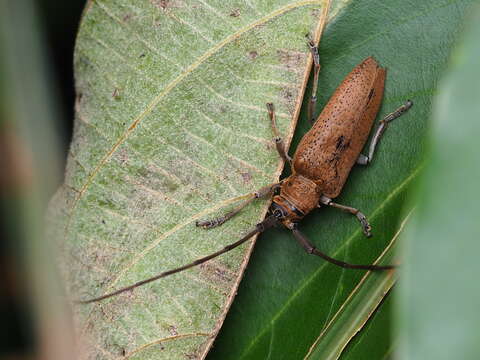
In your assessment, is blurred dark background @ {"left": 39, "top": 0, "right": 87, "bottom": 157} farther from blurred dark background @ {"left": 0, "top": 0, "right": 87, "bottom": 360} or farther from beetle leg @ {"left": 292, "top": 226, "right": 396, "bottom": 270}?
beetle leg @ {"left": 292, "top": 226, "right": 396, "bottom": 270}

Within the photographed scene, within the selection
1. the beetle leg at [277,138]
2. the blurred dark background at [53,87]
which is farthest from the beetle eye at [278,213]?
the blurred dark background at [53,87]

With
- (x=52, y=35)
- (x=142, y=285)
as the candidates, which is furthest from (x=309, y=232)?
(x=52, y=35)

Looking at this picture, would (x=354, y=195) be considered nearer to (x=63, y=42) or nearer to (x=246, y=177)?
(x=246, y=177)

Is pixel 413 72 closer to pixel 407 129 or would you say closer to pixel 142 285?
pixel 407 129

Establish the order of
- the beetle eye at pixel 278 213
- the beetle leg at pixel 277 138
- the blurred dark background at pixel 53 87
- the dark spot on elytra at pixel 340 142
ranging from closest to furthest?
the blurred dark background at pixel 53 87
the beetle leg at pixel 277 138
the beetle eye at pixel 278 213
the dark spot on elytra at pixel 340 142

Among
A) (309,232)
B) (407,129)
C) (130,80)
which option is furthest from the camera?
(309,232)

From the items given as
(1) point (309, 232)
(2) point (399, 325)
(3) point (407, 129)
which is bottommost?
(1) point (309, 232)

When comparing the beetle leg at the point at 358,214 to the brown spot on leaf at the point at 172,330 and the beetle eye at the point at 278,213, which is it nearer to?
the beetle eye at the point at 278,213
